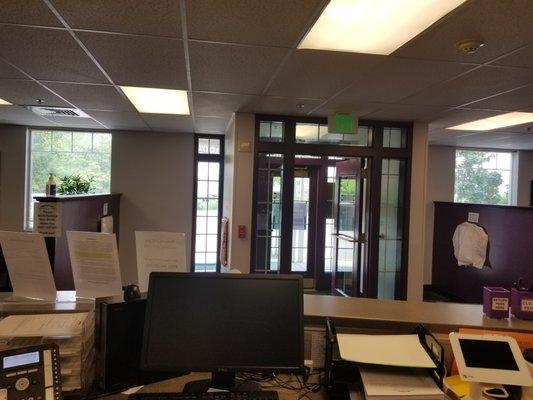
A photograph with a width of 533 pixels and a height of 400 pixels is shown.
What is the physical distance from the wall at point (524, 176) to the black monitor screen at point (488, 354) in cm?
667

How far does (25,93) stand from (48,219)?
2500 millimetres

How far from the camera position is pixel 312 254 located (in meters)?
5.80

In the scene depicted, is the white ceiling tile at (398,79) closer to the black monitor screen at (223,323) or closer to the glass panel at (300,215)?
the black monitor screen at (223,323)

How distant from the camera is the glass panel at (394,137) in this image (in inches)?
177

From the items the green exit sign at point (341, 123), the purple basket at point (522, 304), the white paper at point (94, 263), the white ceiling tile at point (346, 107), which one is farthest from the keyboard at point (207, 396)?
the green exit sign at point (341, 123)

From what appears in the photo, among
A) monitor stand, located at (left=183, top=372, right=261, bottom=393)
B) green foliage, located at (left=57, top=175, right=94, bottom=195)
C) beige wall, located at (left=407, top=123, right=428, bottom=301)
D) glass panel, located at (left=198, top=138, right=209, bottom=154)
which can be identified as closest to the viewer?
monitor stand, located at (left=183, top=372, right=261, bottom=393)

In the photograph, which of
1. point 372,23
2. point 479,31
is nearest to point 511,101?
point 479,31

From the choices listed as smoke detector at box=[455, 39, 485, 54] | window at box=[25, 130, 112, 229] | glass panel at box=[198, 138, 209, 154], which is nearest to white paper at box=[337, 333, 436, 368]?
smoke detector at box=[455, 39, 485, 54]

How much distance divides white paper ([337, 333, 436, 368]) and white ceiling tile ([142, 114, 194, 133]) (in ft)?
12.3

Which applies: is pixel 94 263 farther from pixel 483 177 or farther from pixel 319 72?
pixel 483 177

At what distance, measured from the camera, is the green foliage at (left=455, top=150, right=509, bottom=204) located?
6562 mm

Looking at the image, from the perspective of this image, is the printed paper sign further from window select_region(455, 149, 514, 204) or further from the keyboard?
window select_region(455, 149, 514, 204)

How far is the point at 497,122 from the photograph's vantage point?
173 inches

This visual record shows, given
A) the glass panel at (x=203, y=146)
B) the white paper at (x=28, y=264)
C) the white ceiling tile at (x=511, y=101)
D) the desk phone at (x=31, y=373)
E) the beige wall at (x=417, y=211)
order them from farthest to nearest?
1. the glass panel at (x=203, y=146)
2. the beige wall at (x=417, y=211)
3. the white ceiling tile at (x=511, y=101)
4. the white paper at (x=28, y=264)
5. the desk phone at (x=31, y=373)
